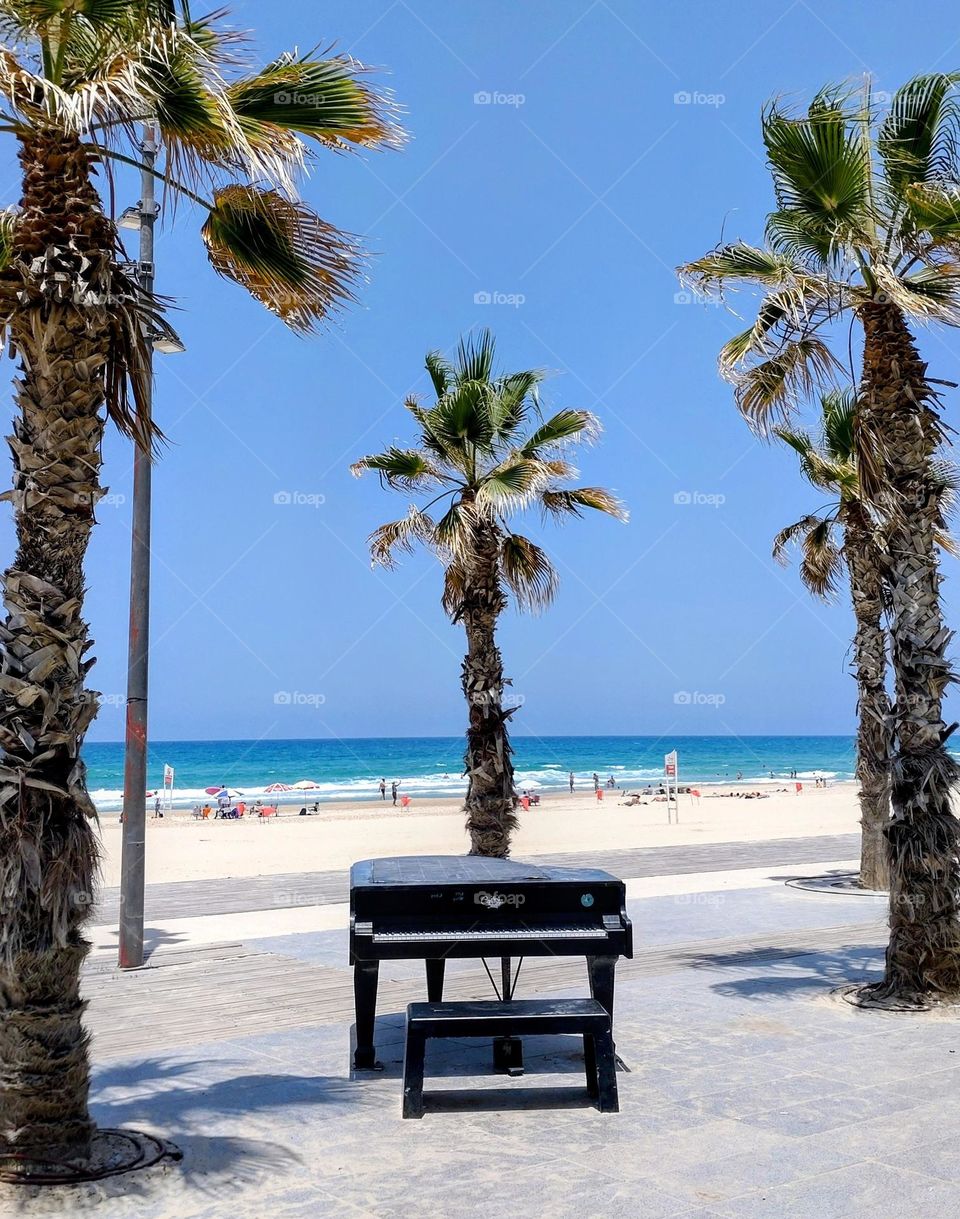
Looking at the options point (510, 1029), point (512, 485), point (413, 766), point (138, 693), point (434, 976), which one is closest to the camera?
point (510, 1029)

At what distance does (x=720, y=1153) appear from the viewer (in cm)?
493

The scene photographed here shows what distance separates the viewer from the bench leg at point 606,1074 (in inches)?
219

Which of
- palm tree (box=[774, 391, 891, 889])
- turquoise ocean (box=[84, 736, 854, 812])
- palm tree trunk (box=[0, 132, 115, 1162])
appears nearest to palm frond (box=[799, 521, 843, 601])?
palm tree (box=[774, 391, 891, 889])

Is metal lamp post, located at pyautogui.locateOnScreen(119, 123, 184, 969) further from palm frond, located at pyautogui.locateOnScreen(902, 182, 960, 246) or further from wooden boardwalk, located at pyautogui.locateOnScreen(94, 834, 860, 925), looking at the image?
palm frond, located at pyautogui.locateOnScreen(902, 182, 960, 246)

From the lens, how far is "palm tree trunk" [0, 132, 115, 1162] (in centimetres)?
470

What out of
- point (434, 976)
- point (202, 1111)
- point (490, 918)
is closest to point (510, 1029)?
point (490, 918)

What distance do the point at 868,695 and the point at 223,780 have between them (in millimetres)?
72368

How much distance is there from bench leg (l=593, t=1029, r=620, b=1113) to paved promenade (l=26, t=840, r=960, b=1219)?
9cm

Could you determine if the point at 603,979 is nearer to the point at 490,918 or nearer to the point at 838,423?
the point at 490,918

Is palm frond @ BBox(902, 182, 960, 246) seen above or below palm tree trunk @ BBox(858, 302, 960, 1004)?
above

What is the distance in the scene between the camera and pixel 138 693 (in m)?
10.1

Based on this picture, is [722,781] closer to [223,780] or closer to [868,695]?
[223,780]

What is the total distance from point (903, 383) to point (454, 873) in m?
4.51

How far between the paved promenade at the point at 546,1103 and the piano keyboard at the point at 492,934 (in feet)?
2.62
